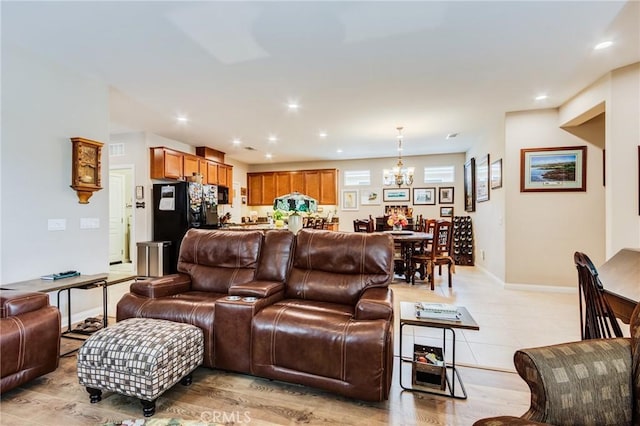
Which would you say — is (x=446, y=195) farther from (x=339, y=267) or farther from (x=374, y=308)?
(x=374, y=308)

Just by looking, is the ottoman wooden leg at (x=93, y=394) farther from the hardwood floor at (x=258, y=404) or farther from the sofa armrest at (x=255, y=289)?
the sofa armrest at (x=255, y=289)

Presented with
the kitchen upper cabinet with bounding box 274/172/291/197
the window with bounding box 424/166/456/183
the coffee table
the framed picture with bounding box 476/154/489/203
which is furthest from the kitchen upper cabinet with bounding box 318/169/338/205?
the coffee table

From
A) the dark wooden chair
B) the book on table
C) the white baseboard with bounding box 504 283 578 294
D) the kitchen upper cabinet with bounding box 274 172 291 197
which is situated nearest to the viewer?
the dark wooden chair

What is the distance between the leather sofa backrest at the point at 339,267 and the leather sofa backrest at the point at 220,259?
0.43 metres

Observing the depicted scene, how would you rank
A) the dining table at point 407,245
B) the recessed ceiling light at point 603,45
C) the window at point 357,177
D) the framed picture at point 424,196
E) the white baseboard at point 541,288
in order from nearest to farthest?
the recessed ceiling light at point 603,45 → the white baseboard at point 541,288 → the dining table at point 407,245 → the framed picture at point 424,196 → the window at point 357,177

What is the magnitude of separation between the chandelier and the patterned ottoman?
478cm

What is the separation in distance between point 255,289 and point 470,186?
20.1 ft

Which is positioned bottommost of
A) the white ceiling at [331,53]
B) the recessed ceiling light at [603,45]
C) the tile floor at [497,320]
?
the tile floor at [497,320]

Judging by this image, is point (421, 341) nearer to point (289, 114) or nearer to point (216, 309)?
point (216, 309)

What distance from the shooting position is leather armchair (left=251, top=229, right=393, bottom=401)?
70.8 inches

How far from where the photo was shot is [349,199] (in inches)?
334

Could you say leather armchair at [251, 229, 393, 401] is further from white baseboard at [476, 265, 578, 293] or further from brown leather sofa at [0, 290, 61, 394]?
white baseboard at [476, 265, 578, 293]

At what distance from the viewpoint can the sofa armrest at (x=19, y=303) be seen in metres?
2.02

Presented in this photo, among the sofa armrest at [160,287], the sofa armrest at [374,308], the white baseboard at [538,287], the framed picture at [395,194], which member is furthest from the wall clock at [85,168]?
the framed picture at [395,194]
